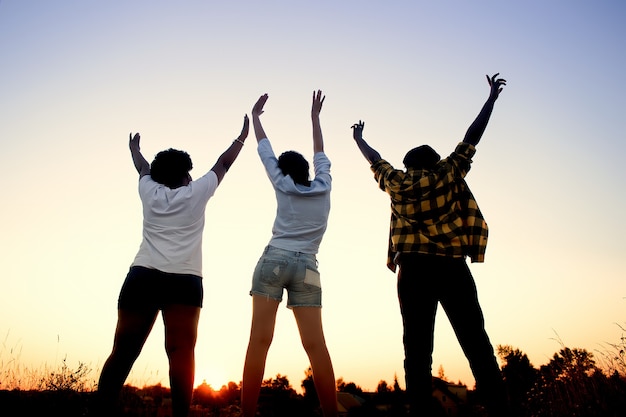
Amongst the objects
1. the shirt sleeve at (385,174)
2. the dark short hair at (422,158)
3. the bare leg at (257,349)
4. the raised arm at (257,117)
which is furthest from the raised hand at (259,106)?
the bare leg at (257,349)

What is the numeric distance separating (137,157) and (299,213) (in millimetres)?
1678

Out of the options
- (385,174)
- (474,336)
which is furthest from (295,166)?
(474,336)

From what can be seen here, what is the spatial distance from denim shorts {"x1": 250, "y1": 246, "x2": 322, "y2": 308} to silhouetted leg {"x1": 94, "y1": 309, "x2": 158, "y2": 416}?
83 centimetres

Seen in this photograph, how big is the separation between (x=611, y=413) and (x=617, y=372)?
107cm

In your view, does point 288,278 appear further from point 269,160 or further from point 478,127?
point 478,127

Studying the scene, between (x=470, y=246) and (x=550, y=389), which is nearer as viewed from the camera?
(x=470, y=246)

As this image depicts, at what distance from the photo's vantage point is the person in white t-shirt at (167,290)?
3.47 meters

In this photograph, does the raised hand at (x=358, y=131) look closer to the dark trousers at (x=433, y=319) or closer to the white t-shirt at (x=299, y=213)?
the white t-shirt at (x=299, y=213)

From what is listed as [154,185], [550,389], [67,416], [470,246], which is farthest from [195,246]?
[550,389]

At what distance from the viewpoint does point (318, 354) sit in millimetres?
3789

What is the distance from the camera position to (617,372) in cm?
507

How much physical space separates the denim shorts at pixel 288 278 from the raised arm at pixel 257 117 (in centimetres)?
125

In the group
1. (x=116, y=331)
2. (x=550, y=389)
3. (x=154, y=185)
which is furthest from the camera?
(x=550, y=389)

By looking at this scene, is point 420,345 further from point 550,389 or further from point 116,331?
point 550,389
